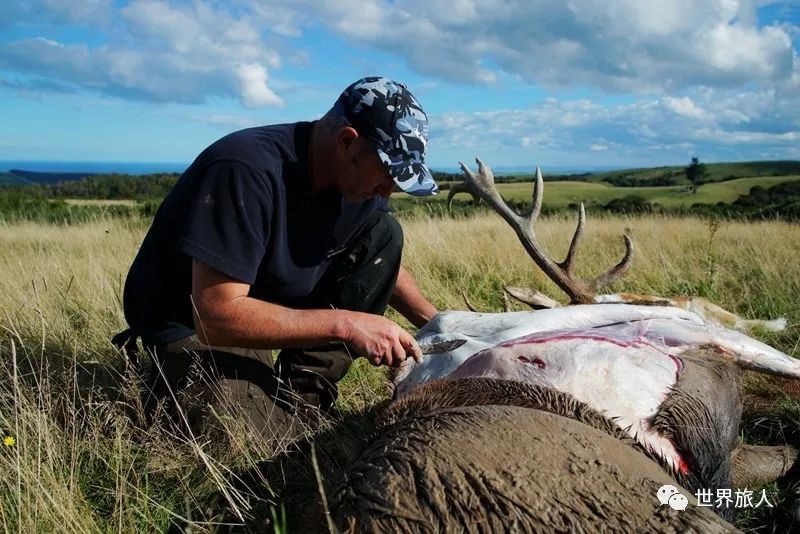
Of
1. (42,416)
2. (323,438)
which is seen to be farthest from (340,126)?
(42,416)

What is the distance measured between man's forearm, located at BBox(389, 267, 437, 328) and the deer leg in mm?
1561

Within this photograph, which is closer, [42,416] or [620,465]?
[620,465]

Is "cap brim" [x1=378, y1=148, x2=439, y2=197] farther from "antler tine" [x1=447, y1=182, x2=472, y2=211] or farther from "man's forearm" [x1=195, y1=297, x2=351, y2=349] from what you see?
"antler tine" [x1=447, y1=182, x2=472, y2=211]

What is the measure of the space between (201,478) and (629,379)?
1569 mm

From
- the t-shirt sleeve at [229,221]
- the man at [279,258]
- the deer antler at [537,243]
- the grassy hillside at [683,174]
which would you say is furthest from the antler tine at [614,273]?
the grassy hillside at [683,174]

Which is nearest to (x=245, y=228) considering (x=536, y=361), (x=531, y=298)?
(x=536, y=361)

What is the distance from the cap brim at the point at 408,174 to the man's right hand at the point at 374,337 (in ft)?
1.76

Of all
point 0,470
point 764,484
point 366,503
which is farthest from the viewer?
point 764,484

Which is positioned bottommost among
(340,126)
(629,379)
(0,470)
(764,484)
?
(764,484)

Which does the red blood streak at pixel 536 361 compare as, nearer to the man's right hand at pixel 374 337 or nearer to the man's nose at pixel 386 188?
the man's right hand at pixel 374 337

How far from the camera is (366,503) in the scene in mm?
1522

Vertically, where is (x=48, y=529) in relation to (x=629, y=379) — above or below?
below

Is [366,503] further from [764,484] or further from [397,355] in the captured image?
[764,484]

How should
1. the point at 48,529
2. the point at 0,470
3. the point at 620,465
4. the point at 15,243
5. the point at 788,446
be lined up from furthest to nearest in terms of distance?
the point at 15,243
the point at 788,446
the point at 0,470
the point at 48,529
the point at 620,465
